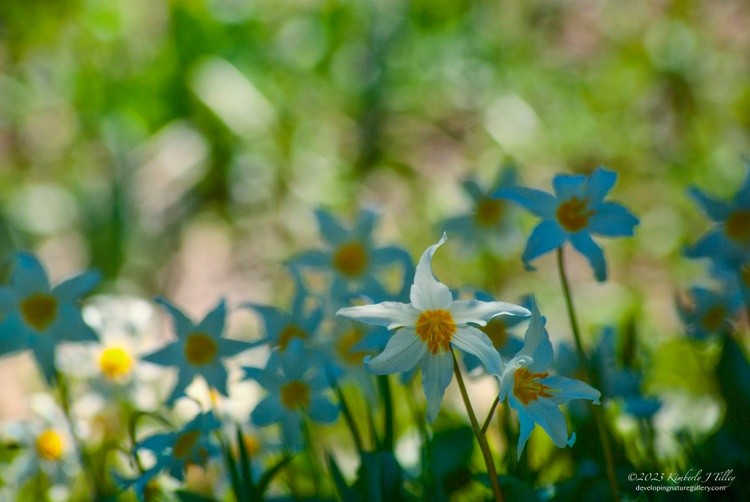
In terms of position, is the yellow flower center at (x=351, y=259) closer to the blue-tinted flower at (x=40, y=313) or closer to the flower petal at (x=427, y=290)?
the blue-tinted flower at (x=40, y=313)

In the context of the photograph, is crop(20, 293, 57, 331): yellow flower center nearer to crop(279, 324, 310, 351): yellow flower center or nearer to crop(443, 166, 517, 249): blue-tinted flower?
crop(279, 324, 310, 351): yellow flower center

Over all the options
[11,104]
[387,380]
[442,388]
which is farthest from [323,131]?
[442,388]

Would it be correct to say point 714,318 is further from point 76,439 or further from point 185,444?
point 76,439

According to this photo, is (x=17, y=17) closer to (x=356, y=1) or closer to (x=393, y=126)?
(x=356, y=1)

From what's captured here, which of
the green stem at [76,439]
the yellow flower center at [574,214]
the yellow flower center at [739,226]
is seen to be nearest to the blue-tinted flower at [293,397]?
the green stem at [76,439]

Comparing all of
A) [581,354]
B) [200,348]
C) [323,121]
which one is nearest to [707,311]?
[581,354]

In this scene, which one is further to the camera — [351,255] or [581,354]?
[351,255]
